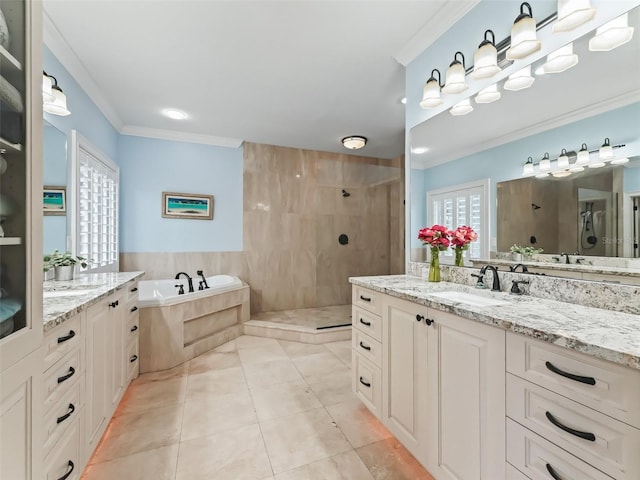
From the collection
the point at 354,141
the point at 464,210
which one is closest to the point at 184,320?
the point at 464,210

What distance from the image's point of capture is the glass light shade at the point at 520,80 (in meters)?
1.50

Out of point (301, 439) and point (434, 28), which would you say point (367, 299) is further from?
point (434, 28)

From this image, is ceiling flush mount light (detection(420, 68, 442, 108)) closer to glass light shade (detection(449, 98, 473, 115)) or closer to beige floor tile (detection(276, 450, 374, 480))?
glass light shade (detection(449, 98, 473, 115))

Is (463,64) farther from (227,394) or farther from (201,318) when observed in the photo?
(201,318)

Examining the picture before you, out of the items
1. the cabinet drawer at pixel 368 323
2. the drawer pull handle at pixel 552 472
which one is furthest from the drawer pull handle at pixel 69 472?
the drawer pull handle at pixel 552 472

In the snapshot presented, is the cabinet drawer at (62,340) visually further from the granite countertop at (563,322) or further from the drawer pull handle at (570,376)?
the drawer pull handle at (570,376)

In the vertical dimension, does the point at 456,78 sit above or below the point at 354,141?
below

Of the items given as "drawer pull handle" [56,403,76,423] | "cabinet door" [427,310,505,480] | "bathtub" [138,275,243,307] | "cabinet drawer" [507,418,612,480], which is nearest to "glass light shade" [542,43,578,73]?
"cabinet door" [427,310,505,480]

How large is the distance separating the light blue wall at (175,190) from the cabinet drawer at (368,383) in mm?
2793

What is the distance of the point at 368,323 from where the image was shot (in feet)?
6.28

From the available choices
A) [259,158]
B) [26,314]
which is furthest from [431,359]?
[259,158]

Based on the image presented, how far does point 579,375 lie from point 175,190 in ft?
14.0

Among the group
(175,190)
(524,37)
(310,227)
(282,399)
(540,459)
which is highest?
(524,37)

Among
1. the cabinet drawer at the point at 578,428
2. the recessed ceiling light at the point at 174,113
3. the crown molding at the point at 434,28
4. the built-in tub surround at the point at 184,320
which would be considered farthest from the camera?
the recessed ceiling light at the point at 174,113
